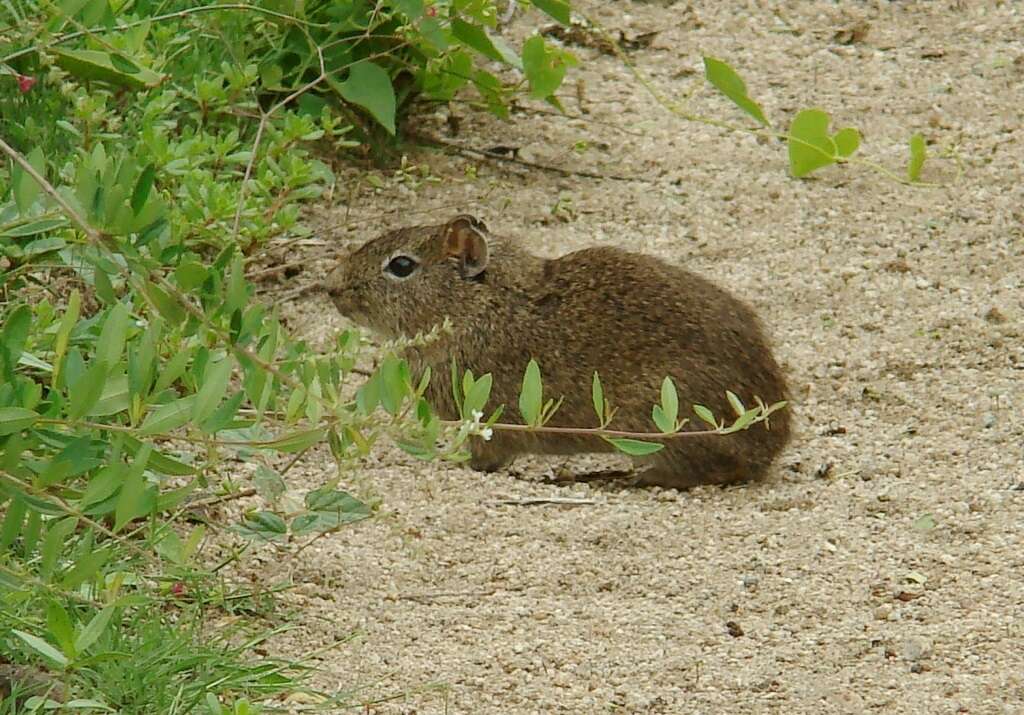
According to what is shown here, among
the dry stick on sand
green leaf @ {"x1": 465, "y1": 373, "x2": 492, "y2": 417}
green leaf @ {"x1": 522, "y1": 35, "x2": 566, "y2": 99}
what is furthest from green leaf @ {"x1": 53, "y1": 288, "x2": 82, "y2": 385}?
green leaf @ {"x1": 522, "y1": 35, "x2": 566, "y2": 99}

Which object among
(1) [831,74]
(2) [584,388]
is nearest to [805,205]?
(1) [831,74]

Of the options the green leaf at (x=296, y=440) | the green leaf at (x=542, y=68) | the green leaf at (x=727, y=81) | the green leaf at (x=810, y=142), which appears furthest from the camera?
the green leaf at (x=542, y=68)

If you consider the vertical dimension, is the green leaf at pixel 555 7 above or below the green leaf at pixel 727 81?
below

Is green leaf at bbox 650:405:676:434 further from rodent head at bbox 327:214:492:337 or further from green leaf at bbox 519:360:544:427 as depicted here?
rodent head at bbox 327:214:492:337

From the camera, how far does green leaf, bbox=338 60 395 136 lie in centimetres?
587

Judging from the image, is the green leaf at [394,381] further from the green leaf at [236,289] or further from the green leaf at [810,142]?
the green leaf at [810,142]

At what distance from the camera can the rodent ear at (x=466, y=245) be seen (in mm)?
5223

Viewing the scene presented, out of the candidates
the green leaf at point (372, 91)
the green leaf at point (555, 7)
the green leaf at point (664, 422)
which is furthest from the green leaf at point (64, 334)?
the green leaf at point (372, 91)

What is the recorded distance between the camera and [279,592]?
13.1 ft

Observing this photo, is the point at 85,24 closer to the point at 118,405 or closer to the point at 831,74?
the point at 118,405

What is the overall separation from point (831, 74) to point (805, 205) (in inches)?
45.9

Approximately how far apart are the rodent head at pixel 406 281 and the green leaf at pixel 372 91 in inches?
25.1

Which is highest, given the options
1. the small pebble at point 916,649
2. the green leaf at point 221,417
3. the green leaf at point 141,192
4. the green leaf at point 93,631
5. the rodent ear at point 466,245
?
the green leaf at point 141,192

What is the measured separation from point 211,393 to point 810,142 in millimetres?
2009
